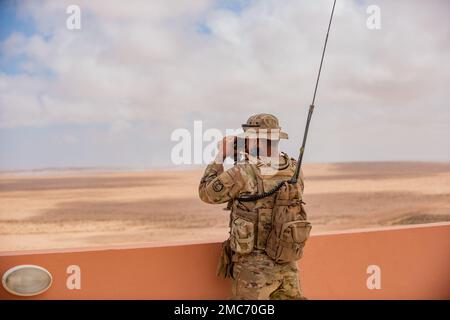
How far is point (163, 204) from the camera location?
18.8 meters

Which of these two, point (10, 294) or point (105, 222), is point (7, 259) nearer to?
point (10, 294)

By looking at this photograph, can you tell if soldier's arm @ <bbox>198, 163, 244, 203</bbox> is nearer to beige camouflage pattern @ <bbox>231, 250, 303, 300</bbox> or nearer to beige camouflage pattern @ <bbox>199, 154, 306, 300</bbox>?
beige camouflage pattern @ <bbox>199, 154, 306, 300</bbox>

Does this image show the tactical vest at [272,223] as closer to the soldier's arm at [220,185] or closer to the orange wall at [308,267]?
the soldier's arm at [220,185]

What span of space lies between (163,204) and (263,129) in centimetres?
1676

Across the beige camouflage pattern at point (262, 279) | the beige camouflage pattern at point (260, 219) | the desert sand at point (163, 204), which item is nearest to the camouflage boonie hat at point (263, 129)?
the beige camouflage pattern at point (260, 219)

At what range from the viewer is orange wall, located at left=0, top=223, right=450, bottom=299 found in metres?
2.45

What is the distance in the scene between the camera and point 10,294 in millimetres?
2379

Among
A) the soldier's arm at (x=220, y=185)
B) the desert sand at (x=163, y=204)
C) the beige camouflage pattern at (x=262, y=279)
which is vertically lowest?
the beige camouflage pattern at (x=262, y=279)

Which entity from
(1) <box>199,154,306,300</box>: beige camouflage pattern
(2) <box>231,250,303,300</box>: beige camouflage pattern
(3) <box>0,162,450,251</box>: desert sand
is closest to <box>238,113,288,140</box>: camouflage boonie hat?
(1) <box>199,154,306,300</box>: beige camouflage pattern

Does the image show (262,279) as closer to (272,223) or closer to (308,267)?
(272,223)

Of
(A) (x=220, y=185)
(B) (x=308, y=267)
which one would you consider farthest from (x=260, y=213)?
(B) (x=308, y=267)

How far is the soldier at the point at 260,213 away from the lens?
2.22m

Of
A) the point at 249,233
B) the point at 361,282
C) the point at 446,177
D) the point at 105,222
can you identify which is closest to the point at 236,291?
the point at 249,233

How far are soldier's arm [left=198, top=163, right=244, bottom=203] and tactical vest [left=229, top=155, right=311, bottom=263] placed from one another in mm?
73
